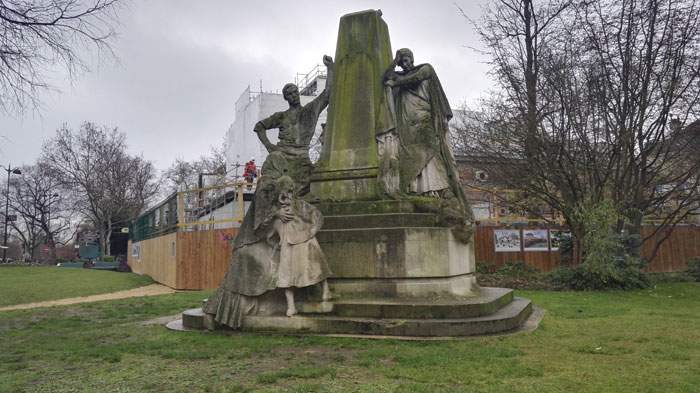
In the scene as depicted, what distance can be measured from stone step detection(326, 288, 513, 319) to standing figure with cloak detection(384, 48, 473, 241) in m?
1.93

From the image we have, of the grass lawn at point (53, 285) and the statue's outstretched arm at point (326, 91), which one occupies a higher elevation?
the statue's outstretched arm at point (326, 91)

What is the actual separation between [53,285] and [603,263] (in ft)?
60.9

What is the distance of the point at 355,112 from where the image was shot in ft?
30.2

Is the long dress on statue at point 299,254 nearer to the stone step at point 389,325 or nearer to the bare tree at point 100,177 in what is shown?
the stone step at point 389,325

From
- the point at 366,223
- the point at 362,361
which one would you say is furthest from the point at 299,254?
the point at 362,361

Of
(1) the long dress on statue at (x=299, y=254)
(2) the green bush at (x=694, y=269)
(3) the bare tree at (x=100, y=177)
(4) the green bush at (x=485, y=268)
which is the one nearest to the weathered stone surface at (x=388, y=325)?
(1) the long dress on statue at (x=299, y=254)

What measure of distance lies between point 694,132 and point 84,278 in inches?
902

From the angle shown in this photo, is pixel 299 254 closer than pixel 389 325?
No

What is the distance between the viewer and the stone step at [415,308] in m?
6.71

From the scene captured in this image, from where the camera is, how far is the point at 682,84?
1523 centimetres

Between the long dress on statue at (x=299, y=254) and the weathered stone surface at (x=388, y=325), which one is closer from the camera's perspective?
the weathered stone surface at (x=388, y=325)

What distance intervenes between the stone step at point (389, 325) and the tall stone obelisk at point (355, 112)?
2384 millimetres

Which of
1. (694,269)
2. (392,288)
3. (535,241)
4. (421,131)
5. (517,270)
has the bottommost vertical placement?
(694,269)

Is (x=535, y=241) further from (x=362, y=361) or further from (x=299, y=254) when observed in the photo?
(x=362, y=361)
